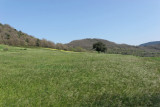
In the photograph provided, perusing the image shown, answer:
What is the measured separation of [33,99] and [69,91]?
1.82 metres

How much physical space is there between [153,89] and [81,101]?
4.33 meters

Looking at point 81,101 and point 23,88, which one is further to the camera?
point 23,88

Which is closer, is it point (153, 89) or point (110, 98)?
point (110, 98)

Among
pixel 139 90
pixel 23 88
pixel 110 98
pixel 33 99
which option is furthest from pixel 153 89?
pixel 23 88

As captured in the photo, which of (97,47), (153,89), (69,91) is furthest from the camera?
(97,47)

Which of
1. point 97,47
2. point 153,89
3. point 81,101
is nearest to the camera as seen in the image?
point 81,101

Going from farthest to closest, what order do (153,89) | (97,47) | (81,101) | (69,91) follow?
1. (97,47)
2. (153,89)
3. (69,91)
4. (81,101)

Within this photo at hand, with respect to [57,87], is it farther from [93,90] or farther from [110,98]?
[110,98]

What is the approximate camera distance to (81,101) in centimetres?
583

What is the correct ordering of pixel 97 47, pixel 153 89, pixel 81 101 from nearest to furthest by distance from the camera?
1. pixel 81 101
2. pixel 153 89
3. pixel 97 47

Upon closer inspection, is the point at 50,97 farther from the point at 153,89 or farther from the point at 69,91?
the point at 153,89

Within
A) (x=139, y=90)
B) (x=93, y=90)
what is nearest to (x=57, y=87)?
(x=93, y=90)

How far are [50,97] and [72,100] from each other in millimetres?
1045

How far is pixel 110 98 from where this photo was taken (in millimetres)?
6113
